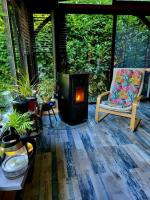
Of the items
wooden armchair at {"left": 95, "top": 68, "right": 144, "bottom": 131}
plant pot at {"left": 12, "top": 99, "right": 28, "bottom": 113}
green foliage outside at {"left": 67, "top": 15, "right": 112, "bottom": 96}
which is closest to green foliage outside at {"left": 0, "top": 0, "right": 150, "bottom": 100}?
green foliage outside at {"left": 67, "top": 15, "right": 112, "bottom": 96}

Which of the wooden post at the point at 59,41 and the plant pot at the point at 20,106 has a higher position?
the wooden post at the point at 59,41

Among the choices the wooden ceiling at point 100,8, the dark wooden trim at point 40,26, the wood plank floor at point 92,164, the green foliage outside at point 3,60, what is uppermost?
the wooden ceiling at point 100,8

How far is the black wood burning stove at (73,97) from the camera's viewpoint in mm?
2930

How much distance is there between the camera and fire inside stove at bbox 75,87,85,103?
9.88 feet

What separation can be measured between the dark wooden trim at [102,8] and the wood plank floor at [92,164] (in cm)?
257

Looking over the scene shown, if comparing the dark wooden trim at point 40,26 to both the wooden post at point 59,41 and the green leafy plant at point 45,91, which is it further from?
the green leafy plant at point 45,91

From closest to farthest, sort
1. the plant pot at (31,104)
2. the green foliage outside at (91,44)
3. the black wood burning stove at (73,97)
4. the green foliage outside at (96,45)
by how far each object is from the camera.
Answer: the plant pot at (31,104), the black wood burning stove at (73,97), the green foliage outside at (96,45), the green foliage outside at (91,44)

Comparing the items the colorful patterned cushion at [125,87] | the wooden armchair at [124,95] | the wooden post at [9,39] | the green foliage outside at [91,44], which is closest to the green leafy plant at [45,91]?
the wooden post at [9,39]

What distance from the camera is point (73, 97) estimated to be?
2.98 m

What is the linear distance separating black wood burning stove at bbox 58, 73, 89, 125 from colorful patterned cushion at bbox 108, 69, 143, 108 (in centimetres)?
58

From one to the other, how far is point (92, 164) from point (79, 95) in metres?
1.35

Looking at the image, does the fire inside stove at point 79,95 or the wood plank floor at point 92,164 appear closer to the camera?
the wood plank floor at point 92,164

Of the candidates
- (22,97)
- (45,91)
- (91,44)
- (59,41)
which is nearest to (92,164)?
(22,97)

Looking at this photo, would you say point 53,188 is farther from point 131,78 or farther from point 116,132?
point 131,78
